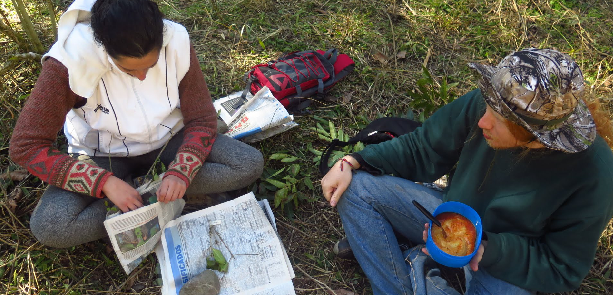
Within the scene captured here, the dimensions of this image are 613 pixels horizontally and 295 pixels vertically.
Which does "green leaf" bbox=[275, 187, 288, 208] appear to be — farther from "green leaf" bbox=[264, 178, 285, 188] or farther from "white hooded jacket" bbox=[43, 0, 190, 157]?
"white hooded jacket" bbox=[43, 0, 190, 157]

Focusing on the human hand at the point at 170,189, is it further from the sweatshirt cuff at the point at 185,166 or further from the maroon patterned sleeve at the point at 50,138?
the maroon patterned sleeve at the point at 50,138

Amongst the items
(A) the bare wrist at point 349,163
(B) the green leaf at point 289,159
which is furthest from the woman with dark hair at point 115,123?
(A) the bare wrist at point 349,163

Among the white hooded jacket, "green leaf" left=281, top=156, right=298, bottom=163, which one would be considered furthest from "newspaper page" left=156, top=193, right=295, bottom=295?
the white hooded jacket

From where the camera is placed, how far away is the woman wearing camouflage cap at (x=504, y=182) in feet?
4.83

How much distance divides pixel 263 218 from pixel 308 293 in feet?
1.60

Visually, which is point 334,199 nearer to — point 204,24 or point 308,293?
point 308,293

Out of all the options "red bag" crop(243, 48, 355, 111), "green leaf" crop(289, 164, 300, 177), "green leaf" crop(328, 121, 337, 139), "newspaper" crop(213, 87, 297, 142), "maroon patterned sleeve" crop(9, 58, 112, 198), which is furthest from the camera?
"red bag" crop(243, 48, 355, 111)

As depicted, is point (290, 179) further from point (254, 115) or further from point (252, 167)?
point (254, 115)

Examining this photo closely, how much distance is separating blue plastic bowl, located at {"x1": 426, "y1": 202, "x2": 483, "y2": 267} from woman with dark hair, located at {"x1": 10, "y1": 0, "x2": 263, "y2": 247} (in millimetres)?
1226

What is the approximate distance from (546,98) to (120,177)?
215 cm

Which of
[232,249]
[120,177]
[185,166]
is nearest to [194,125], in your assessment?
[185,166]

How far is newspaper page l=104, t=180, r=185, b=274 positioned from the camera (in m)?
2.20

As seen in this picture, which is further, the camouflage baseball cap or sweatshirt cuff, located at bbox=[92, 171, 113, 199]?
sweatshirt cuff, located at bbox=[92, 171, 113, 199]

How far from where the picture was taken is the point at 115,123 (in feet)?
7.38
